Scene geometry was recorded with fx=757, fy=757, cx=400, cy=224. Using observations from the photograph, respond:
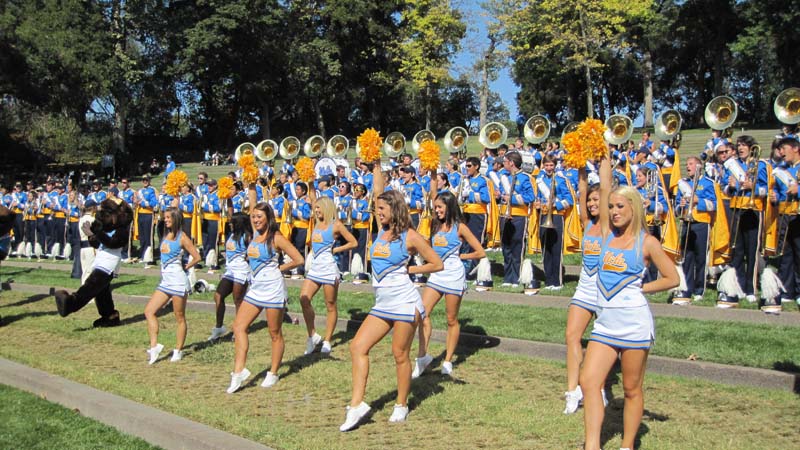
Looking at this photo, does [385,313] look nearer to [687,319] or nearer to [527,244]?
[687,319]

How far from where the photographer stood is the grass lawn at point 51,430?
6379mm

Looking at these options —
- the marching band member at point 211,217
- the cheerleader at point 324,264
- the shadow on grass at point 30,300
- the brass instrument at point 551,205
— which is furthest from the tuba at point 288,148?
the cheerleader at point 324,264

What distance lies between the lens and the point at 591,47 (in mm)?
43938

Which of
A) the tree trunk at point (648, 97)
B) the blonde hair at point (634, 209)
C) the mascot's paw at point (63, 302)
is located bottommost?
the mascot's paw at point (63, 302)

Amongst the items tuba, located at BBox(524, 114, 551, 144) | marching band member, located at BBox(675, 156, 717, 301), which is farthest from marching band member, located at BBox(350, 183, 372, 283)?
marching band member, located at BBox(675, 156, 717, 301)

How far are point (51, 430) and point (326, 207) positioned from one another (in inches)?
160

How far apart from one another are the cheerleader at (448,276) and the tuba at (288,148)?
466 inches

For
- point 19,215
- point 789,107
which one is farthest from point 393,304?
point 19,215

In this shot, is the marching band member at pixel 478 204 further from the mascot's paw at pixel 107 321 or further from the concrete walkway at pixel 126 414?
the concrete walkway at pixel 126 414

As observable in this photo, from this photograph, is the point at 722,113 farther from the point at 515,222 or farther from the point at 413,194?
the point at 413,194

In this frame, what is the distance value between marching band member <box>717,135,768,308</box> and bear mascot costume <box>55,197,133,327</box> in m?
9.12

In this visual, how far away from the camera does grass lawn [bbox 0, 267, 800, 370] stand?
776 cm

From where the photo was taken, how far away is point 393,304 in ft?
22.2

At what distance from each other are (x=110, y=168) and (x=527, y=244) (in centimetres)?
3393
